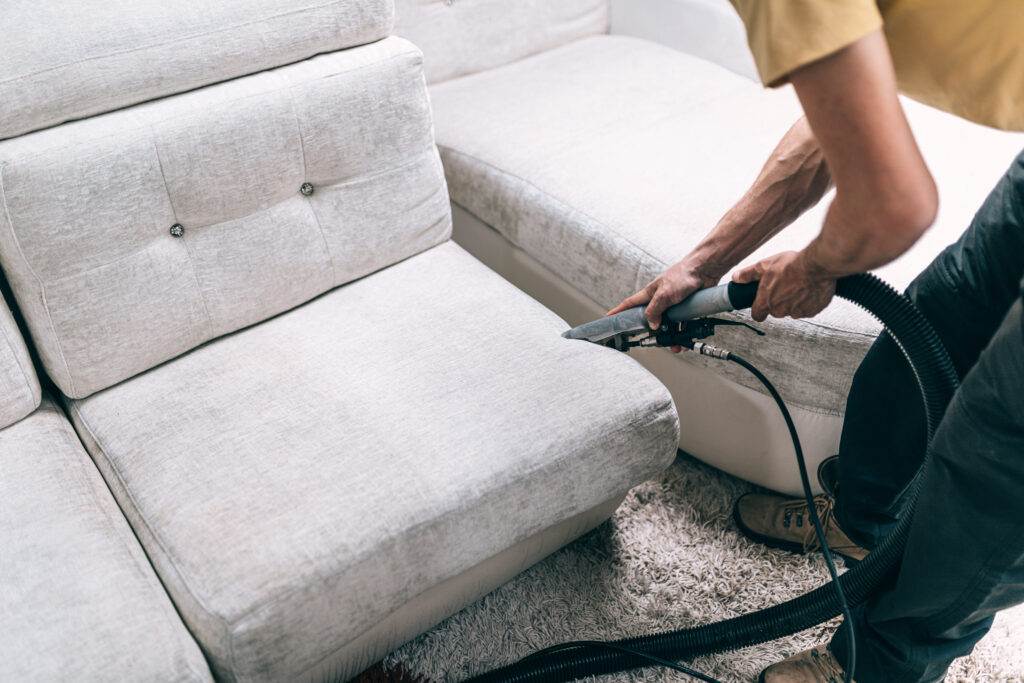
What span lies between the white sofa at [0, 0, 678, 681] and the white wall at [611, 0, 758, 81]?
1067 mm

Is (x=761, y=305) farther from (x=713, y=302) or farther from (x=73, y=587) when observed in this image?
(x=73, y=587)

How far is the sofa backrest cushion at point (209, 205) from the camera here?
1.19 meters

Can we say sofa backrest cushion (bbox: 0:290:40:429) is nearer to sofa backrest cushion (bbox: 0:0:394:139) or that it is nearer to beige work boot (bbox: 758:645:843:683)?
sofa backrest cushion (bbox: 0:0:394:139)

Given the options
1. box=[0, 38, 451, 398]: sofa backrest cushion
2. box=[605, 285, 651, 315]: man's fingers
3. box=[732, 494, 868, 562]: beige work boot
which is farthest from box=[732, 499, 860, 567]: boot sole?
box=[0, 38, 451, 398]: sofa backrest cushion

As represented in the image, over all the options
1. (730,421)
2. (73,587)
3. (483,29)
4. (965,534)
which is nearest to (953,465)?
(965,534)

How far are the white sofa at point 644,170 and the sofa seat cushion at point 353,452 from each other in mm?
234

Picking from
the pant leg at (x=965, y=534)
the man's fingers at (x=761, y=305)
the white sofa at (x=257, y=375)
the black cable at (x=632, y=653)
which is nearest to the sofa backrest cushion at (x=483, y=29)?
the white sofa at (x=257, y=375)

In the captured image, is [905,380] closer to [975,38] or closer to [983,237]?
[983,237]

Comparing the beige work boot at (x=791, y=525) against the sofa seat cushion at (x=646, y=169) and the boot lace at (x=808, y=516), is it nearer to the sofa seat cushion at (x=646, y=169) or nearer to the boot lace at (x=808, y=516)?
the boot lace at (x=808, y=516)

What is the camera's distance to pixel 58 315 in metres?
1.22

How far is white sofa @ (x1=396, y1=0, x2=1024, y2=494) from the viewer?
4.80 ft

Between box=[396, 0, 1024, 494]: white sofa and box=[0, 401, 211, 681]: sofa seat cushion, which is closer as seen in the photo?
box=[0, 401, 211, 681]: sofa seat cushion

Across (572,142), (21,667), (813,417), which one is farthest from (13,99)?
(813,417)

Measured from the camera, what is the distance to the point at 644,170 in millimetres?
1682
